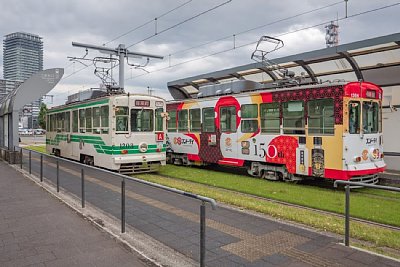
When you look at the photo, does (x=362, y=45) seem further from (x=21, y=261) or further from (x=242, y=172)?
(x=21, y=261)

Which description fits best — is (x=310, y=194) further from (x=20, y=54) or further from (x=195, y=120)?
(x=20, y=54)

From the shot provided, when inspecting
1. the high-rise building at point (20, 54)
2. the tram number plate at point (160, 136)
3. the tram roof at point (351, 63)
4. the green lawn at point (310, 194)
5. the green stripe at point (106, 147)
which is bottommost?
the green lawn at point (310, 194)

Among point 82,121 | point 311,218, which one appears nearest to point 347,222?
point 311,218

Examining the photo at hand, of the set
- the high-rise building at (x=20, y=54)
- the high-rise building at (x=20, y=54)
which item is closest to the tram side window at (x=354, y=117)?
the high-rise building at (x=20, y=54)

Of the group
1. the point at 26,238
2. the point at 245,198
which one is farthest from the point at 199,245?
the point at 245,198

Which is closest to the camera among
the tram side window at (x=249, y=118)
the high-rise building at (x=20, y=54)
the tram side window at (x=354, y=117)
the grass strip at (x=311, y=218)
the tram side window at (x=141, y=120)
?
Answer: the grass strip at (x=311, y=218)

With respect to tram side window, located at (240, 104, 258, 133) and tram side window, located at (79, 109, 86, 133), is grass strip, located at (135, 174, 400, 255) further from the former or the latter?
tram side window, located at (79, 109, 86, 133)

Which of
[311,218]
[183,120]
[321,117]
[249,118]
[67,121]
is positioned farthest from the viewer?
[67,121]

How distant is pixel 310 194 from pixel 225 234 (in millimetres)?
4531

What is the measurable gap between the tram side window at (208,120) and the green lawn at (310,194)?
1662mm

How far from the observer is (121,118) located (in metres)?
12.8

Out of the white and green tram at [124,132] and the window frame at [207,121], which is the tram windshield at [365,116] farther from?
the white and green tram at [124,132]

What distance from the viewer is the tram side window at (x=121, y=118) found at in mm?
12664

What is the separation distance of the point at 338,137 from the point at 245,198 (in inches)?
123
